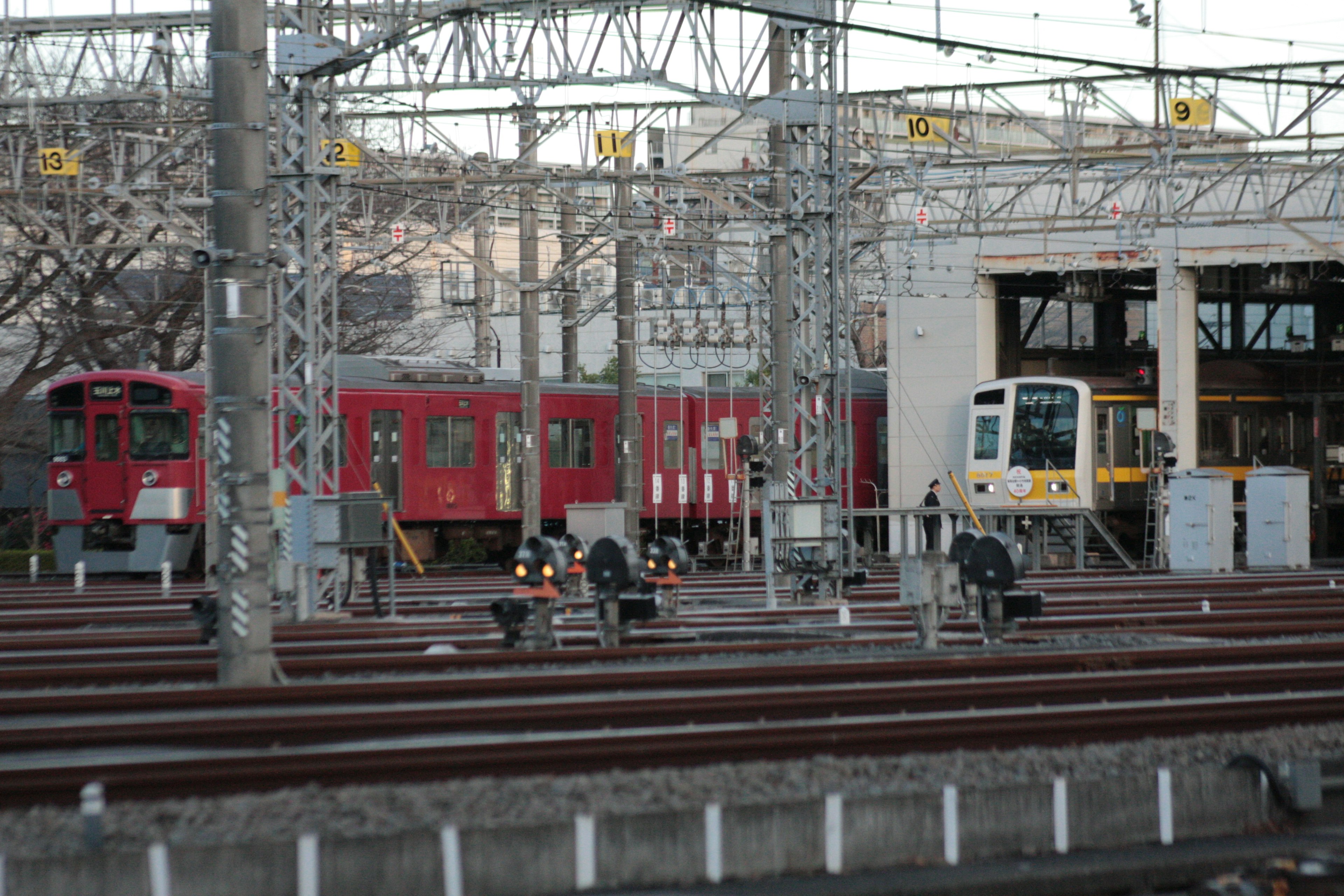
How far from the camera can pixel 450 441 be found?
1016 inches

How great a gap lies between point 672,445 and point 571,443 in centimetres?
244

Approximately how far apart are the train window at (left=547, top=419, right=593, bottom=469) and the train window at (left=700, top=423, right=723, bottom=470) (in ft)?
8.75

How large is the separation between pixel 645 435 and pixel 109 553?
10.3m

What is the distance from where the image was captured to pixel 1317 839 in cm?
733

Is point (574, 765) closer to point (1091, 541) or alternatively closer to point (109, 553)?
point (109, 553)

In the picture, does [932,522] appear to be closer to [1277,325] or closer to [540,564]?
[540,564]

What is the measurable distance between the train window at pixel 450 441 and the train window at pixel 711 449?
222 inches

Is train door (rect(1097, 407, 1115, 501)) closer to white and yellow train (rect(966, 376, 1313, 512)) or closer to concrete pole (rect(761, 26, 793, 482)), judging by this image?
white and yellow train (rect(966, 376, 1313, 512))

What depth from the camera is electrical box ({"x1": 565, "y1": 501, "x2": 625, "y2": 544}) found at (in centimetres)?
1989

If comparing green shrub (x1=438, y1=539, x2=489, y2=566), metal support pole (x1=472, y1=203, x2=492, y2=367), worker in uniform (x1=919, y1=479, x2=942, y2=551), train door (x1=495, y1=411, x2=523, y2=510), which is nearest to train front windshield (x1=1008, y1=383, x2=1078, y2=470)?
worker in uniform (x1=919, y1=479, x2=942, y2=551)

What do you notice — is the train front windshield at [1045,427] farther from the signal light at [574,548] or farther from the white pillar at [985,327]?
the signal light at [574,548]

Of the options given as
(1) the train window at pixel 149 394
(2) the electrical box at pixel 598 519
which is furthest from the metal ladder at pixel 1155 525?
(1) the train window at pixel 149 394

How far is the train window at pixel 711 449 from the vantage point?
30.2 meters

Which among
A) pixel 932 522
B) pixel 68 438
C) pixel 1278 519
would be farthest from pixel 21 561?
pixel 1278 519
